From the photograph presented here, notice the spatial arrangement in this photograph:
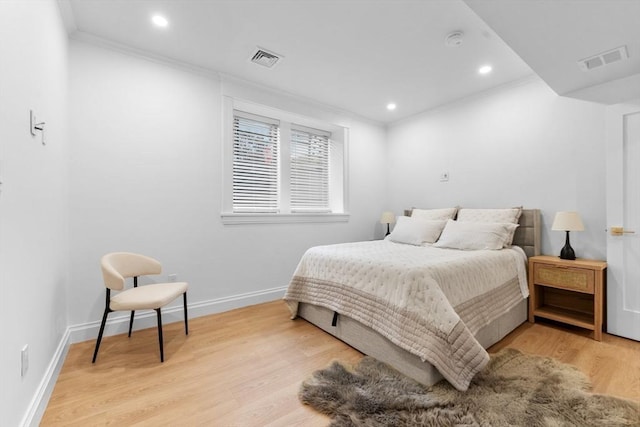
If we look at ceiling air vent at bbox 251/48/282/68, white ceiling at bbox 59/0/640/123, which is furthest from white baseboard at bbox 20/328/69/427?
ceiling air vent at bbox 251/48/282/68

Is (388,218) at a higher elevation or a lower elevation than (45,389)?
higher

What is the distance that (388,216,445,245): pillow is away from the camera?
3.18 meters

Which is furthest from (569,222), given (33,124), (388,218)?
(33,124)

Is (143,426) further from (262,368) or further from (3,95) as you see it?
(3,95)

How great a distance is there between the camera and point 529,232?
293 cm

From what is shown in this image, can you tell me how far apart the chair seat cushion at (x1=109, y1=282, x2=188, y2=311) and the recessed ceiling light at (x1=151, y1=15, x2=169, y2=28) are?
2.15 m

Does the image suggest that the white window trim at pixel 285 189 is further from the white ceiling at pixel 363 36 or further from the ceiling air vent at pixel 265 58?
the ceiling air vent at pixel 265 58

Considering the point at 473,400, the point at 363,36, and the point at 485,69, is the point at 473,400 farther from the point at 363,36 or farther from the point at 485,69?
the point at 485,69

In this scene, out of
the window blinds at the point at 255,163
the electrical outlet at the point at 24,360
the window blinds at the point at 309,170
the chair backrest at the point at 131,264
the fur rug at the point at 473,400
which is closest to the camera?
the electrical outlet at the point at 24,360

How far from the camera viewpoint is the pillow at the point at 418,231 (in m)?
3.18

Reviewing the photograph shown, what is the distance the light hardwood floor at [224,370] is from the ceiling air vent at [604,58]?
223cm

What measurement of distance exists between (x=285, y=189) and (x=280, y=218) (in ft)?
1.46

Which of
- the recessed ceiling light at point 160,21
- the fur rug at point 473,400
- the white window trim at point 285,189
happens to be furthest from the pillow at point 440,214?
the recessed ceiling light at point 160,21

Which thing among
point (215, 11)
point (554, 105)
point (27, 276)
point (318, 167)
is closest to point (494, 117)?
point (554, 105)
